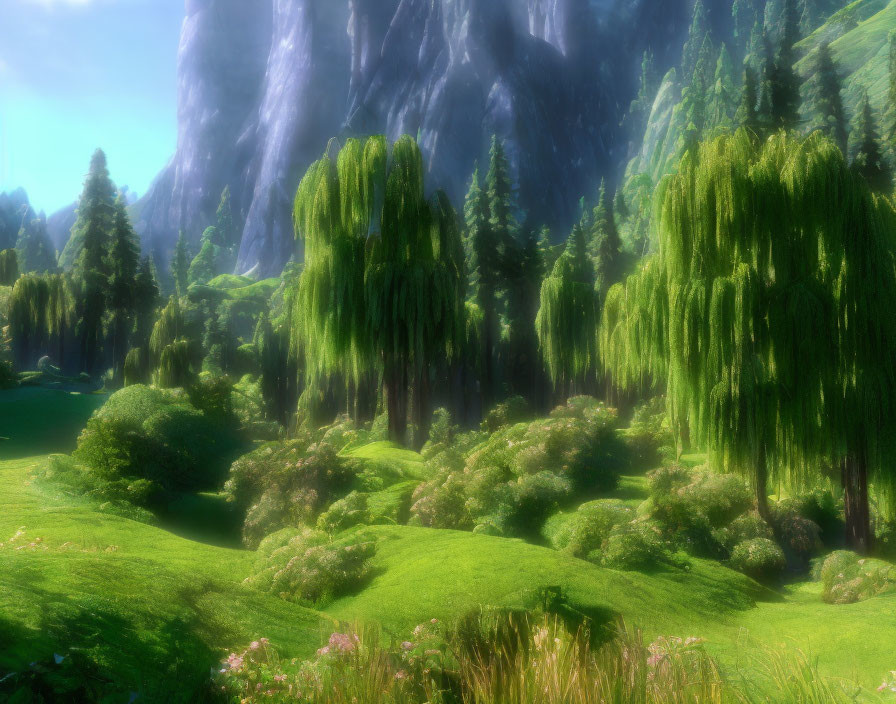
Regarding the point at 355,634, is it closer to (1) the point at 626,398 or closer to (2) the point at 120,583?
(2) the point at 120,583

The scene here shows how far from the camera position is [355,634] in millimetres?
4438

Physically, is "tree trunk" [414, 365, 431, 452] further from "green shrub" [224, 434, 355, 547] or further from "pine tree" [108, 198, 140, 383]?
"pine tree" [108, 198, 140, 383]

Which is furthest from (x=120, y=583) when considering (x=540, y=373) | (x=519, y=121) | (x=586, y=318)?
(x=519, y=121)

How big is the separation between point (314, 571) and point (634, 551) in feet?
12.7

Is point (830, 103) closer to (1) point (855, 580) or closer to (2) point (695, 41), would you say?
(1) point (855, 580)

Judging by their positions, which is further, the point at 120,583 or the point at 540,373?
the point at 540,373

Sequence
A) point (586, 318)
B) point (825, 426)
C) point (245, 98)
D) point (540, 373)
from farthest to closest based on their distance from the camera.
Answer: point (245, 98) → point (540, 373) → point (586, 318) → point (825, 426)

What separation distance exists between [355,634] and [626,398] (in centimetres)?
2797

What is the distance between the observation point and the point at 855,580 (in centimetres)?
734

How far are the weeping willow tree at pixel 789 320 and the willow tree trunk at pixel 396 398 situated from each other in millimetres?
8588

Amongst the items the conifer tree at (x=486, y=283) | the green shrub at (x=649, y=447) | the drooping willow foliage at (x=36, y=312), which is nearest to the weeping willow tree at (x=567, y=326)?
the conifer tree at (x=486, y=283)

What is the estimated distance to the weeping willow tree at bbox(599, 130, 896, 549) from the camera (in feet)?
29.6

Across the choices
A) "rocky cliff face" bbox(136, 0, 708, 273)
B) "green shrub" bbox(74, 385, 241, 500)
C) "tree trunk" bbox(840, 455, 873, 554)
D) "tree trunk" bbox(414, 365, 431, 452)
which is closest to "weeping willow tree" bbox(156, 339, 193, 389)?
"green shrub" bbox(74, 385, 241, 500)

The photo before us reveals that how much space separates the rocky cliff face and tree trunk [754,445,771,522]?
287 ft
